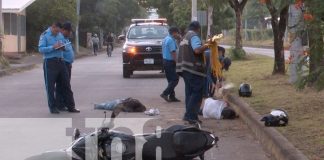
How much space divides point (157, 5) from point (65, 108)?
43.9m

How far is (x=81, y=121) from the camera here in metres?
11.8

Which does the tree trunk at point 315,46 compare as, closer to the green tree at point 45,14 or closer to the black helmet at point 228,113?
the black helmet at point 228,113

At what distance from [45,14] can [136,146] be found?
126 ft

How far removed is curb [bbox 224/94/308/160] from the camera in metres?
7.82

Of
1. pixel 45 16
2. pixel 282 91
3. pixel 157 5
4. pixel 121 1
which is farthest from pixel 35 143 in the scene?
pixel 121 1

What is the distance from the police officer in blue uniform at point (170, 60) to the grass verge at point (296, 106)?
4.88ft

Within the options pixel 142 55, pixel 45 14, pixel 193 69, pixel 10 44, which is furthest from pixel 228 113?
pixel 45 14

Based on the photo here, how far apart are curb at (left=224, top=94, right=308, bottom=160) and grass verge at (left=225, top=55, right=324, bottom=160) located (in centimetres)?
13

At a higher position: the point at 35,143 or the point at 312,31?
the point at 312,31

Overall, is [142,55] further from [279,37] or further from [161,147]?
[161,147]

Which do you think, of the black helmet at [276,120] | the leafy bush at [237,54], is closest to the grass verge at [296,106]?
the black helmet at [276,120]

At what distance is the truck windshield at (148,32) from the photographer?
23.6 m

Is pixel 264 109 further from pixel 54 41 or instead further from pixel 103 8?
pixel 103 8

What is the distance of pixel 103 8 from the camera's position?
5909cm
